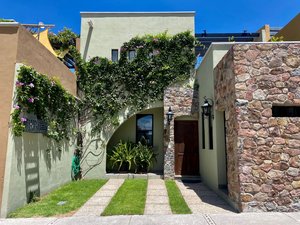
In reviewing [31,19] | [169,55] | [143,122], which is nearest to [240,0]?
[169,55]

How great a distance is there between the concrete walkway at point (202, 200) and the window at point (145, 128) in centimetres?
352

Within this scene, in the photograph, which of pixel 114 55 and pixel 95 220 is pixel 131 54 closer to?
Result: pixel 114 55

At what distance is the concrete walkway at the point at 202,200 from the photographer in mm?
5973

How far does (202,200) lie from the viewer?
6.89m

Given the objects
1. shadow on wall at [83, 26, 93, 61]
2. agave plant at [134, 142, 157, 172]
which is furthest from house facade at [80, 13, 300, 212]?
shadow on wall at [83, 26, 93, 61]

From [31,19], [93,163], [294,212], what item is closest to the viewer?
[294,212]

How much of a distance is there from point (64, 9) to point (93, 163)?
6833mm

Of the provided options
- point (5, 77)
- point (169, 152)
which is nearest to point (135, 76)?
point (169, 152)

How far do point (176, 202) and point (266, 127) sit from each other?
291cm

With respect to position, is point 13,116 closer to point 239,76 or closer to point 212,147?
point 239,76

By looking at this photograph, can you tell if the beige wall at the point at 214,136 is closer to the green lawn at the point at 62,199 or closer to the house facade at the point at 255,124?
the house facade at the point at 255,124

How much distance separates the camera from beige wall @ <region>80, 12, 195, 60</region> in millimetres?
11945

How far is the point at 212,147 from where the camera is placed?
8.33 metres

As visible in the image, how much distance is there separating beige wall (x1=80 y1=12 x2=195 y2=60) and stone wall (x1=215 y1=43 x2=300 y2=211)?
6.37 meters
